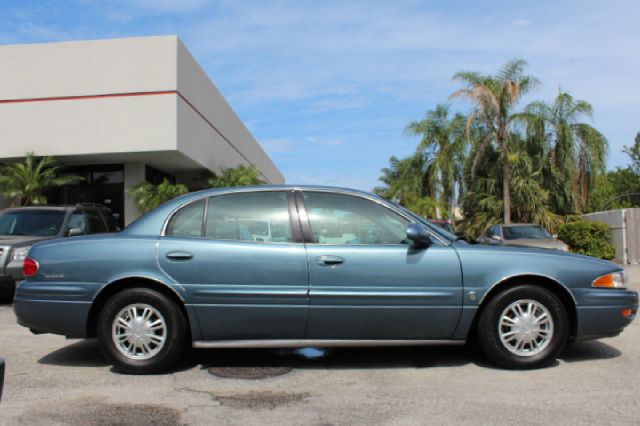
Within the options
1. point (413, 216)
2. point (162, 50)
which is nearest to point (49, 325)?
point (413, 216)

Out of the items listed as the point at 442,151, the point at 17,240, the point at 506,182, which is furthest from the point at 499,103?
the point at 17,240

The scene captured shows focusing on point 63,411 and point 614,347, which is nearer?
point 63,411

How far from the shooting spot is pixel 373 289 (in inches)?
184

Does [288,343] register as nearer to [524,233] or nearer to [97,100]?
[524,233]

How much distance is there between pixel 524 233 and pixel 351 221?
40.3 ft

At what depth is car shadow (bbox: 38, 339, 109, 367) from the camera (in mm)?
5184

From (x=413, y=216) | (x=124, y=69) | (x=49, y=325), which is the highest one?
(x=124, y=69)

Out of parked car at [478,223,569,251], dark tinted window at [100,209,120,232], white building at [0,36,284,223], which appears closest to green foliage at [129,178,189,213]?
white building at [0,36,284,223]

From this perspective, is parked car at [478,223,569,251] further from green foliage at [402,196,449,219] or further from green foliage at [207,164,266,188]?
green foliage at [402,196,449,219]

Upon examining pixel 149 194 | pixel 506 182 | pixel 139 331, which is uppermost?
pixel 506 182

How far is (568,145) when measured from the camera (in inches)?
965

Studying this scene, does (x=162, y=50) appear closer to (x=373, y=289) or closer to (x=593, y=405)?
(x=373, y=289)

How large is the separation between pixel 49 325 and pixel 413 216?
3167 millimetres

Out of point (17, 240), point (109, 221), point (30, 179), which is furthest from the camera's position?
point (30, 179)
